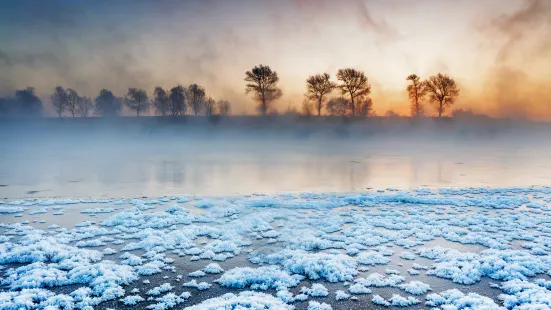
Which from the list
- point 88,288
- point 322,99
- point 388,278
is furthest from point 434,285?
point 322,99

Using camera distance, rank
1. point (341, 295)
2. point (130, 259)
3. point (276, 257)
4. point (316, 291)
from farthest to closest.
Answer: point (276, 257), point (130, 259), point (316, 291), point (341, 295)

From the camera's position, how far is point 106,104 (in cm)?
8050

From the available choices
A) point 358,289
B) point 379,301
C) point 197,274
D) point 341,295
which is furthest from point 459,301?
point 197,274

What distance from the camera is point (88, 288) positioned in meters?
7.66

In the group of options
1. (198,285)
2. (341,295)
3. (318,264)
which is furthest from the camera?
(318,264)

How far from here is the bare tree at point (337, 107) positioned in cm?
7231

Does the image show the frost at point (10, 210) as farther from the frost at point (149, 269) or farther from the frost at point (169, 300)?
the frost at point (169, 300)

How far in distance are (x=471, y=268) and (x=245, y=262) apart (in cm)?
568

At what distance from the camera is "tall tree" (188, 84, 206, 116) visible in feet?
261

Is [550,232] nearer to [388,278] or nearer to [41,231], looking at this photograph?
[388,278]

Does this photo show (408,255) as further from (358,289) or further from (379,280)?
(358,289)

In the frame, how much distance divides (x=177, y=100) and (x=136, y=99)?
10.0m

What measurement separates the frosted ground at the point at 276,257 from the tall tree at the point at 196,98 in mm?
66068

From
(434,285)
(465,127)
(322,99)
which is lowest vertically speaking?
(434,285)
